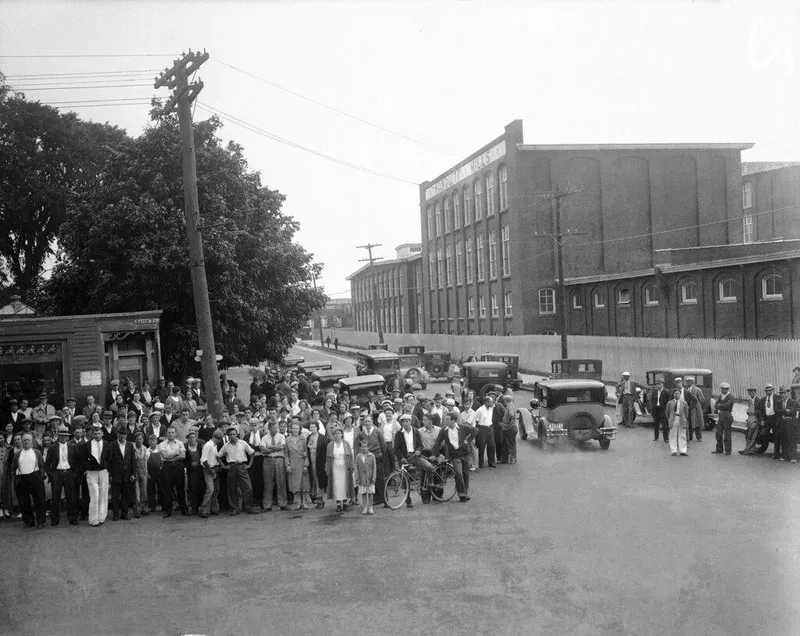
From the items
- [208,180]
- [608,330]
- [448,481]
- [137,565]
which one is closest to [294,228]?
[208,180]

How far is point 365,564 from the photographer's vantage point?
10.3m

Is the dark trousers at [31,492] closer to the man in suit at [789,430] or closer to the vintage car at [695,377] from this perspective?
the man in suit at [789,430]

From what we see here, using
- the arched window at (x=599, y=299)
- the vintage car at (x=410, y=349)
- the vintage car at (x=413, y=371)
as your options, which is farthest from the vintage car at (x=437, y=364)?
the arched window at (x=599, y=299)

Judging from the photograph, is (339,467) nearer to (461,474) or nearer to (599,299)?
(461,474)

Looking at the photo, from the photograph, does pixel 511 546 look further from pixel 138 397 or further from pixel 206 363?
pixel 138 397

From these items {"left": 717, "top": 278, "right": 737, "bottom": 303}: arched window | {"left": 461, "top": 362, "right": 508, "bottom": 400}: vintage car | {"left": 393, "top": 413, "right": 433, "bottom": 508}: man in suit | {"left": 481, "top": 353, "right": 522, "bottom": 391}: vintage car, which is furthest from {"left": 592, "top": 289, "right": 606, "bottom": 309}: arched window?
{"left": 393, "top": 413, "right": 433, "bottom": 508}: man in suit

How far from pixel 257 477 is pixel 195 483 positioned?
114 cm

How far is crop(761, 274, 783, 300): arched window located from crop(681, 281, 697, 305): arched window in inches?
189

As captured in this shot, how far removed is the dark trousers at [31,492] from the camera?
44.3 ft

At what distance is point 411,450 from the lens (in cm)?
1489

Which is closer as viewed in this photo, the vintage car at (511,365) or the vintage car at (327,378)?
the vintage car at (327,378)

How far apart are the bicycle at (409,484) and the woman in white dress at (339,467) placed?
0.71 meters

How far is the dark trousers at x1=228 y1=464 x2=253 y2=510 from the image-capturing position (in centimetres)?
1419

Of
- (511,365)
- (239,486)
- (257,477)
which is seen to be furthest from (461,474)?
(511,365)
